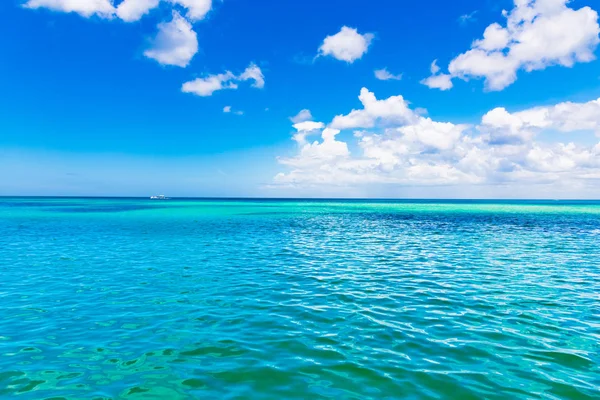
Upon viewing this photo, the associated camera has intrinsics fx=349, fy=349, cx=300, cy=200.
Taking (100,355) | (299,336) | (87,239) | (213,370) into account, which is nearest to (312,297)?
(299,336)

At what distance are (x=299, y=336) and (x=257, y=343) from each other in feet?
4.58

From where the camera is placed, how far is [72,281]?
18.1m

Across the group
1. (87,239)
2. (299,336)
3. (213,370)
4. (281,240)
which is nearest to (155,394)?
(213,370)

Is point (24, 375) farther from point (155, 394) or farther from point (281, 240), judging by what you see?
point (281, 240)

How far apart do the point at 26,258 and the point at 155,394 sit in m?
22.6

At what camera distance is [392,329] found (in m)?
11.7

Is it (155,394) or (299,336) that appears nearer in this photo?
(155,394)

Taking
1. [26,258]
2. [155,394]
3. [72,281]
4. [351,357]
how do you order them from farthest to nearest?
[26,258] < [72,281] < [351,357] < [155,394]

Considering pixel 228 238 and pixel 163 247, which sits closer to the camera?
pixel 163 247

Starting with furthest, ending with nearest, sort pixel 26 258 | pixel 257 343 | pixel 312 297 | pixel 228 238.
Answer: pixel 228 238 < pixel 26 258 < pixel 312 297 < pixel 257 343

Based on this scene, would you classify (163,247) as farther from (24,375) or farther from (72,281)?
(24,375)

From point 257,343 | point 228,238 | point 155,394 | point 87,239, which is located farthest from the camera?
point 228,238

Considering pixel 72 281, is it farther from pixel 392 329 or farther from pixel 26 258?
pixel 392 329

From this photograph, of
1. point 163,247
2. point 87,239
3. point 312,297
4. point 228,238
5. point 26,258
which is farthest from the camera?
point 228,238
